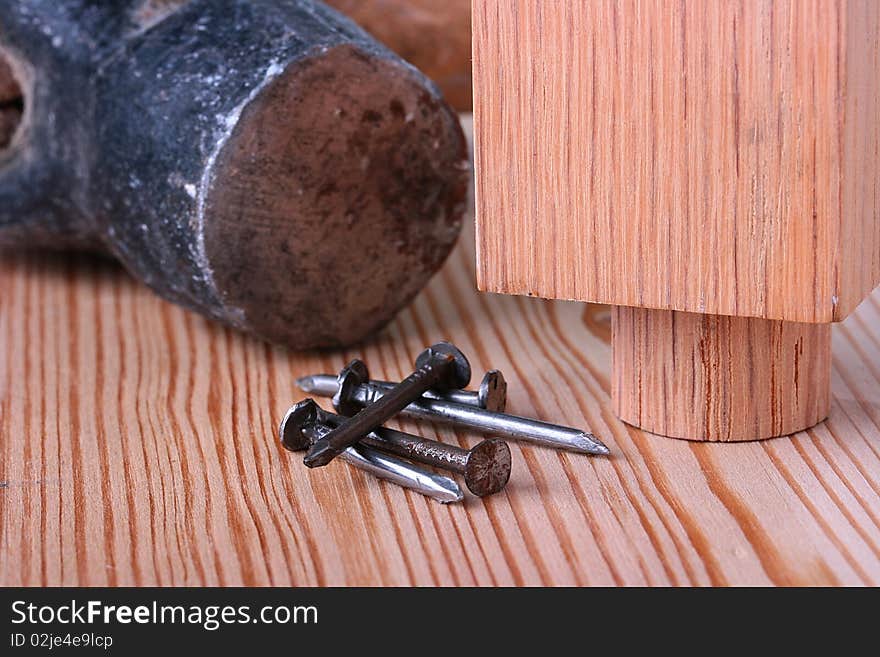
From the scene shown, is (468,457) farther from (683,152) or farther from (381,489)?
(683,152)

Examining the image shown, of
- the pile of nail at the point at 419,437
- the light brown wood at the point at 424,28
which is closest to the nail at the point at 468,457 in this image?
the pile of nail at the point at 419,437

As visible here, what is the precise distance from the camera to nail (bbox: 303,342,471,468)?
1.30 meters

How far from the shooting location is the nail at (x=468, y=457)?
49.5 inches

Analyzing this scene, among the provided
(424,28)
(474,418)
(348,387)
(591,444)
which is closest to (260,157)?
(348,387)

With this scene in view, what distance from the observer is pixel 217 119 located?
1529 mm

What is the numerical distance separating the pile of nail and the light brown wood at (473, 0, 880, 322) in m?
0.16

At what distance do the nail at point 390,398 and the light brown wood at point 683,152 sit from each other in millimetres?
168

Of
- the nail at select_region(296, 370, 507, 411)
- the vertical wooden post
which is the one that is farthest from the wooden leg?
the nail at select_region(296, 370, 507, 411)

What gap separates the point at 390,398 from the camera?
54.4 inches

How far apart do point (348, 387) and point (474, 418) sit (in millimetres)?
148

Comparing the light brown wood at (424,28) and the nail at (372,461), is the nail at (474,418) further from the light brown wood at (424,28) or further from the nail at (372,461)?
the light brown wood at (424,28)

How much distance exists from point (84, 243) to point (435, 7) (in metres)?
0.67

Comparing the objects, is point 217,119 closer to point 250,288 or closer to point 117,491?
point 250,288

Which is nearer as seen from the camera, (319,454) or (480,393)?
(319,454)
